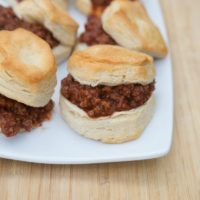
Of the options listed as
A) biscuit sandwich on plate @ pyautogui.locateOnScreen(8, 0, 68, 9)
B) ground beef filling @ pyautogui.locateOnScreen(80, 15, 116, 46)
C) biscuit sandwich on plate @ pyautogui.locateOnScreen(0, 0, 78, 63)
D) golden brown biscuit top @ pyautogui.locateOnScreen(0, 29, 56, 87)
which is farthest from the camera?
biscuit sandwich on plate @ pyautogui.locateOnScreen(8, 0, 68, 9)

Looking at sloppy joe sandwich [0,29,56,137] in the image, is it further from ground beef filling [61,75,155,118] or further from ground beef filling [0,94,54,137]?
ground beef filling [61,75,155,118]

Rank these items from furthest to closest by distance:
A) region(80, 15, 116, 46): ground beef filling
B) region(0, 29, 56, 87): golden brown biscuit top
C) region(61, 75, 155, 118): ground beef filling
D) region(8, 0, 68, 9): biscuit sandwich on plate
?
region(8, 0, 68, 9): biscuit sandwich on plate → region(80, 15, 116, 46): ground beef filling → region(61, 75, 155, 118): ground beef filling → region(0, 29, 56, 87): golden brown biscuit top

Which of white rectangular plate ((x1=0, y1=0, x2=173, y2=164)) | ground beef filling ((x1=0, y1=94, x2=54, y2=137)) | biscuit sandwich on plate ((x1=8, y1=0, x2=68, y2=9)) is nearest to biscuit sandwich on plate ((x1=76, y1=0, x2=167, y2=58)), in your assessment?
biscuit sandwich on plate ((x1=8, y1=0, x2=68, y2=9))

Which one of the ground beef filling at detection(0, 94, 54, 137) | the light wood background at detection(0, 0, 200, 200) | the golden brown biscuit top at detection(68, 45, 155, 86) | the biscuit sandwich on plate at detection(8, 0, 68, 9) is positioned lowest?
the light wood background at detection(0, 0, 200, 200)

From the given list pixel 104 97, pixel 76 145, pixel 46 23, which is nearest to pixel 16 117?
pixel 76 145

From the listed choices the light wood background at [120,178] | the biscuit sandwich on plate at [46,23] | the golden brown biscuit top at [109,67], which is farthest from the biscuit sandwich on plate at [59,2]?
the light wood background at [120,178]

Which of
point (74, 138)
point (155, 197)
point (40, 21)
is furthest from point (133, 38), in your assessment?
point (155, 197)

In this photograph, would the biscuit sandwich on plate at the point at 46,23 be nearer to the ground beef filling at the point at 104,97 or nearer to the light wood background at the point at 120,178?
the ground beef filling at the point at 104,97

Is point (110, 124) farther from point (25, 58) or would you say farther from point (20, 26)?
Answer: point (20, 26)
